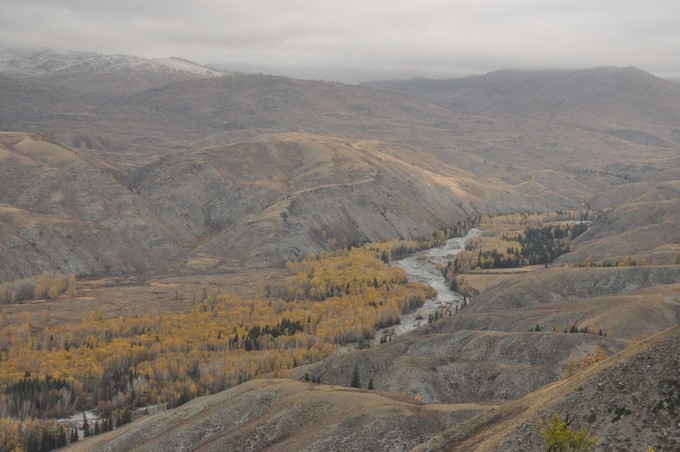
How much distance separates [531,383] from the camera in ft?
352

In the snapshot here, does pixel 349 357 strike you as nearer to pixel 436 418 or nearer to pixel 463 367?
pixel 463 367

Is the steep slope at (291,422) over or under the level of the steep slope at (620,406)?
under

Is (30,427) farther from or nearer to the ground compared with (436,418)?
nearer to the ground

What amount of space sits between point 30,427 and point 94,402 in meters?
17.6

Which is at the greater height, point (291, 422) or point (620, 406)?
point (620, 406)

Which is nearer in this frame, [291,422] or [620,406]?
[620,406]

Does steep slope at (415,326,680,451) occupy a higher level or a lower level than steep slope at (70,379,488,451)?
higher

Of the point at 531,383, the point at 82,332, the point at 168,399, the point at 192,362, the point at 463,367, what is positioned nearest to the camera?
the point at 531,383

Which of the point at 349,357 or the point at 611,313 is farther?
the point at 611,313

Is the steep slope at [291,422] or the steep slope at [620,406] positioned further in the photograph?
the steep slope at [291,422]

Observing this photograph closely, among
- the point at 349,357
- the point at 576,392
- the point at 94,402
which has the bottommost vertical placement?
the point at 94,402

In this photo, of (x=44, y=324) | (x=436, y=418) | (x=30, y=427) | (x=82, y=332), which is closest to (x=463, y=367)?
(x=436, y=418)

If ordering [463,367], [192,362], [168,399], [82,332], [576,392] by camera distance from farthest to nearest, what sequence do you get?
1. [82,332]
2. [192,362]
3. [168,399]
4. [463,367]
5. [576,392]

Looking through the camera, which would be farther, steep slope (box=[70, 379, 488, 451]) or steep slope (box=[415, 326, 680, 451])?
steep slope (box=[70, 379, 488, 451])
